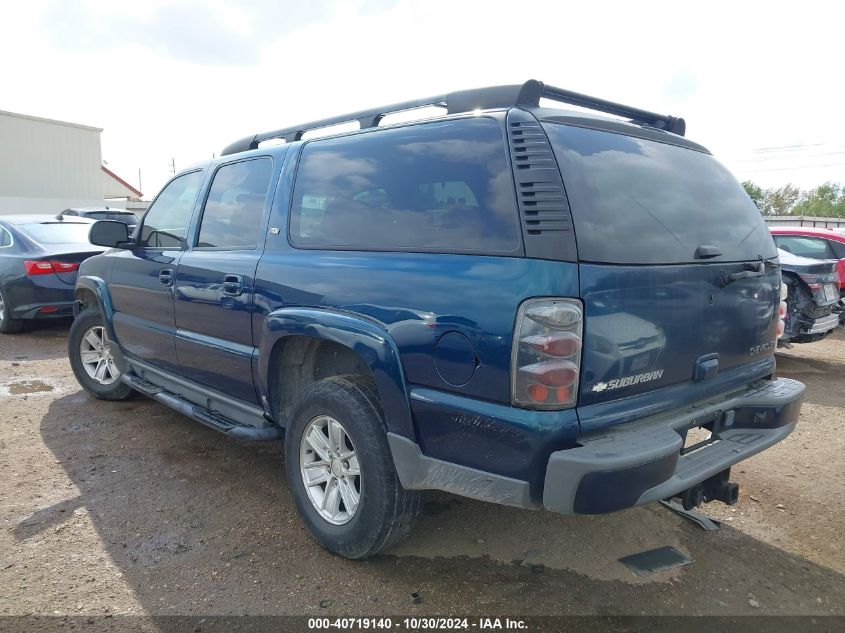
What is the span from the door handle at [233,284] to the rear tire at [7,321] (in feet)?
19.6

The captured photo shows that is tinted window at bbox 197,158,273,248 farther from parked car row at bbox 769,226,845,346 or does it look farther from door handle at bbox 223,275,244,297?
parked car row at bbox 769,226,845,346

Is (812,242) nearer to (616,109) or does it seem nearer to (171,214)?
(616,109)

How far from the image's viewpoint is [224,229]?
369 cm

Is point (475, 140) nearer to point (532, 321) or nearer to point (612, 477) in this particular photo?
point (532, 321)

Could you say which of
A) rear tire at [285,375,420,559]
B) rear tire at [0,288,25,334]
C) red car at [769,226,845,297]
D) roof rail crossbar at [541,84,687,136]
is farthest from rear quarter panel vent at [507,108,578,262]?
rear tire at [0,288,25,334]

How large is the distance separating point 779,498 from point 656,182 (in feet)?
7.55

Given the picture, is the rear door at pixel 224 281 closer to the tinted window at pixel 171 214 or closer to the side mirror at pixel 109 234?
the tinted window at pixel 171 214

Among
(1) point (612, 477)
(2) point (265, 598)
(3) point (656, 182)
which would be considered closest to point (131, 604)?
(2) point (265, 598)

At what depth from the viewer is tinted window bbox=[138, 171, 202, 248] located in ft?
13.5

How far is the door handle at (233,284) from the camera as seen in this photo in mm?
3338

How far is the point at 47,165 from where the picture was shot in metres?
27.3

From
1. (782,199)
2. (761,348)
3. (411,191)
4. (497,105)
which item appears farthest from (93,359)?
(782,199)

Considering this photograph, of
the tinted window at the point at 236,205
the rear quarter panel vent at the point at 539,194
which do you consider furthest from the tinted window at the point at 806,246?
the tinted window at the point at 236,205

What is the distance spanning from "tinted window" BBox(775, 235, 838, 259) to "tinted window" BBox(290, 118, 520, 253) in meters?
7.90
